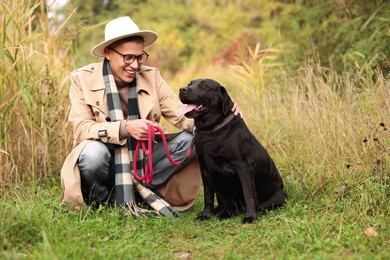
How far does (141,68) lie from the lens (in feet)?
13.8

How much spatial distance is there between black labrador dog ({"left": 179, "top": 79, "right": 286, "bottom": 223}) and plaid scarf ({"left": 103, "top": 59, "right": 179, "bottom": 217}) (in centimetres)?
34

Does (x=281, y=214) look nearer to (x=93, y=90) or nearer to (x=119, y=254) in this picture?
(x=119, y=254)

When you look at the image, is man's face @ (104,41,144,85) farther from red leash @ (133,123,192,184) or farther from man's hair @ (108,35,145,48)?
red leash @ (133,123,192,184)

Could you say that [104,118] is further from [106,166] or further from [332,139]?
[332,139]

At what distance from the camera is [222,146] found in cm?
356

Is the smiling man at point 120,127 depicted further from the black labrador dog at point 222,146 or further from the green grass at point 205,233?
the black labrador dog at point 222,146

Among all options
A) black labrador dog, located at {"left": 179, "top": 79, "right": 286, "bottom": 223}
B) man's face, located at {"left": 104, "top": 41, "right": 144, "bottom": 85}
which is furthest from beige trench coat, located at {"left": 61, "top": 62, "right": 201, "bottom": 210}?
black labrador dog, located at {"left": 179, "top": 79, "right": 286, "bottom": 223}

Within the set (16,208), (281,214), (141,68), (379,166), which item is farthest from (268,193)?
(16,208)

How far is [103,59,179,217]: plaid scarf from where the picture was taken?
3828 millimetres

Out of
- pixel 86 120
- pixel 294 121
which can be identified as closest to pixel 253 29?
pixel 294 121

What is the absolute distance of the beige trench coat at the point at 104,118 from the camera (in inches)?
146

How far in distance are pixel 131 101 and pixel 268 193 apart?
1224 mm

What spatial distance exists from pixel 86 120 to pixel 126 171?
0.47 metres

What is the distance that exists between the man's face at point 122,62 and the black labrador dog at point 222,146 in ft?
1.66
